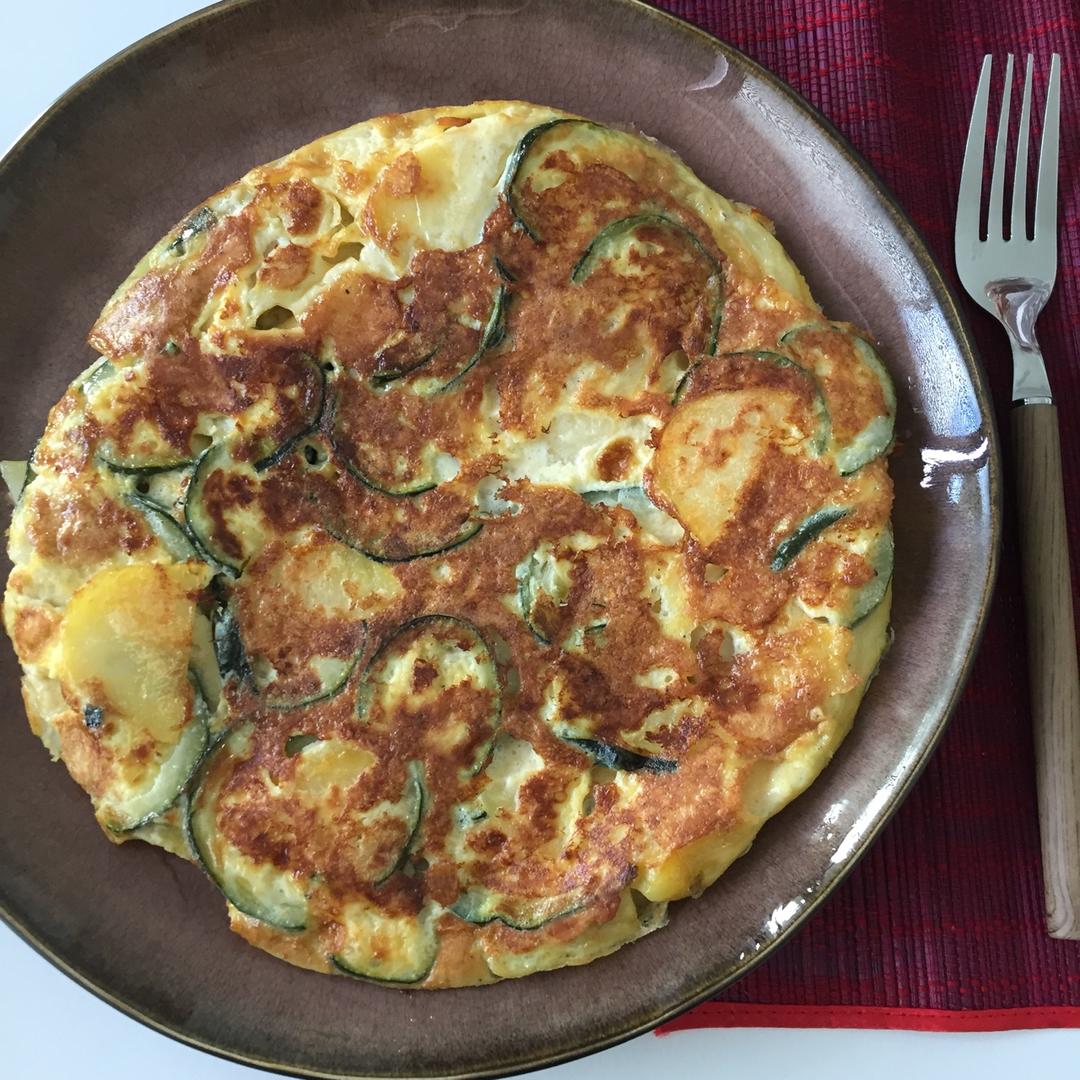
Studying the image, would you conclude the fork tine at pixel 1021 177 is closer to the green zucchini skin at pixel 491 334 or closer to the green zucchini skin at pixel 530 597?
the green zucchini skin at pixel 491 334

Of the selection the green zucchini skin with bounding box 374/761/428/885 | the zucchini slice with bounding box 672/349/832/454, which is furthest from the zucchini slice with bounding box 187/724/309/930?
the zucchini slice with bounding box 672/349/832/454

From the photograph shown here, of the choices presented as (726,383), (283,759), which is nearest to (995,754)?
(726,383)

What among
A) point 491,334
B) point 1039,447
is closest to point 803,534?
point 1039,447

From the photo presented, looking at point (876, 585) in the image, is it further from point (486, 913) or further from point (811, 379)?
point (486, 913)

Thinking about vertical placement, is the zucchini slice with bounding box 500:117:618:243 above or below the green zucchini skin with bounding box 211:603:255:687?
above

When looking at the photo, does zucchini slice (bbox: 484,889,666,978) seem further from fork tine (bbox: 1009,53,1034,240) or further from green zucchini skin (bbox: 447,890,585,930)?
fork tine (bbox: 1009,53,1034,240)

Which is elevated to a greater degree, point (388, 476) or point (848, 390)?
point (848, 390)

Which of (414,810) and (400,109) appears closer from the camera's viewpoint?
(414,810)
